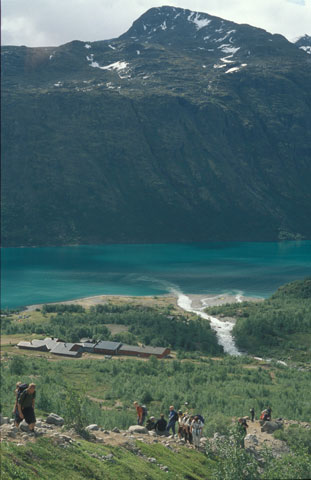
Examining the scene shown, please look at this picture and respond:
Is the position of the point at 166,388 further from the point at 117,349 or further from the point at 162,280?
the point at 162,280

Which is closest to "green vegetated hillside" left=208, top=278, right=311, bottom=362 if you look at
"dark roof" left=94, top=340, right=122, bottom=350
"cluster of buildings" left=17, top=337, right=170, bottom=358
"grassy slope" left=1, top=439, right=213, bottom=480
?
"cluster of buildings" left=17, top=337, right=170, bottom=358

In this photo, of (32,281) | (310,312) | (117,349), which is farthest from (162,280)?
(117,349)

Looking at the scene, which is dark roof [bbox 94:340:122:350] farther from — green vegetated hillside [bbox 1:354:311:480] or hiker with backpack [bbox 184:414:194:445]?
hiker with backpack [bbox 184:414:194:445]

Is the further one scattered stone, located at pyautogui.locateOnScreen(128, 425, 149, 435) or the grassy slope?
scattered stone, located at pyautogui.locateOnScreen(128, 425, 149, 435)

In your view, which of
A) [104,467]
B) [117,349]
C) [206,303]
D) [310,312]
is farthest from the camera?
[206,303]

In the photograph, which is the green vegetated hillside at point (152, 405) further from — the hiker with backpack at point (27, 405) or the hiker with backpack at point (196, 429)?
the hiker with backpack at point (27, 405)

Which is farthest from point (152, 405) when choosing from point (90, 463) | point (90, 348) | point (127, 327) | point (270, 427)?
point (127, 327)
